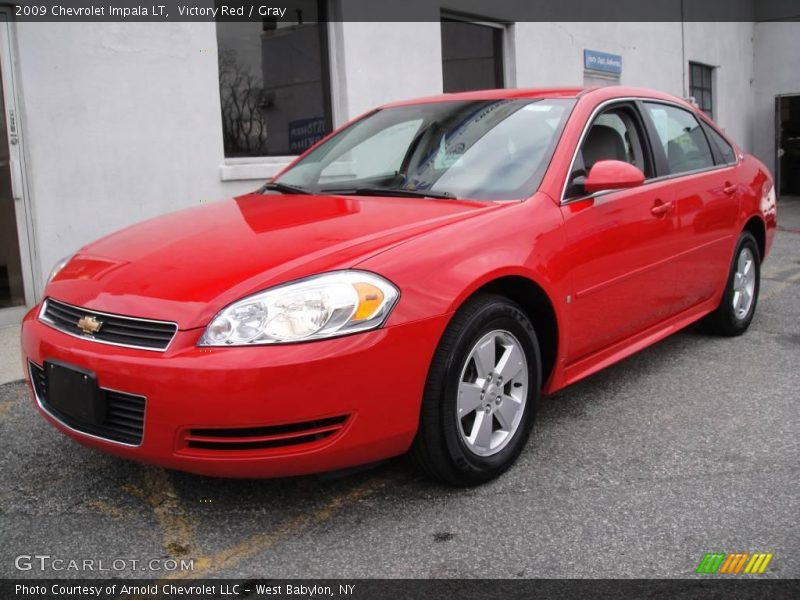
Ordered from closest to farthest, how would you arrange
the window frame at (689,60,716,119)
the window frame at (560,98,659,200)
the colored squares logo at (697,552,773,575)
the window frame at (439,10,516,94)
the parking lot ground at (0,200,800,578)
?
1. the colored squares logo at (697,552,773,575)
2. the parking lot ground at (0,200,800,578)
3. the window frame at (560,98,659,200)
4. the window frame at (439,10,516,94)
5. the window frame at (689,60,716,119)

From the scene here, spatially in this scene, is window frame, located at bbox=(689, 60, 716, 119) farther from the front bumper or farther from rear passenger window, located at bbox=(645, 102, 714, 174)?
the front bumper

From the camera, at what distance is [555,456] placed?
346 cm

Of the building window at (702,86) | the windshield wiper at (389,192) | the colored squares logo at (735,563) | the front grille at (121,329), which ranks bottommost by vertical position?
the colored squares logo at (735,563)

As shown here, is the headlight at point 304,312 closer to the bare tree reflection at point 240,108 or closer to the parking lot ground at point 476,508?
the parking lot ground at point 476,508

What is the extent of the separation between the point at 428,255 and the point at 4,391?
109 inches

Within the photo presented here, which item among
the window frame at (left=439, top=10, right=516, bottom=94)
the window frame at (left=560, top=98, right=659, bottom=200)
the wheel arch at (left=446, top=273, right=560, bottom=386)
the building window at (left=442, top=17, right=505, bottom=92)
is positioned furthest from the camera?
the window frame at (left=439, top=10, right=516, bottom=94)

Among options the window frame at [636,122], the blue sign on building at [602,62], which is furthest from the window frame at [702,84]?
the window frame at [636,122]

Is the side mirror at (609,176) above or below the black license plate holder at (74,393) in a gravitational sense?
above

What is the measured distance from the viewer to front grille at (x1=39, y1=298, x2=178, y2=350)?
2.69 metres

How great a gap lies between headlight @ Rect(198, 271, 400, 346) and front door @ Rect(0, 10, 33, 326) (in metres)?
4.03

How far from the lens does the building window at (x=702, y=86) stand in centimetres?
1516

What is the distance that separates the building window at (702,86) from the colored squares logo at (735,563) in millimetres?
13721

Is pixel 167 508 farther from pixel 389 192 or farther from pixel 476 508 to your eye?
pixel 389 192

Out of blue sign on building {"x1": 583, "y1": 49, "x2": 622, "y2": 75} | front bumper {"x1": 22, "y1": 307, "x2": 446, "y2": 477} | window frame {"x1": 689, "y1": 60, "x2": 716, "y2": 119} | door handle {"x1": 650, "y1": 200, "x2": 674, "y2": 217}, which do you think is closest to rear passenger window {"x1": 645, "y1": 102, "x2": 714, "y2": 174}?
door handle {"x1": 650, "y1": 200, "x2": 674, "y2": 217}
